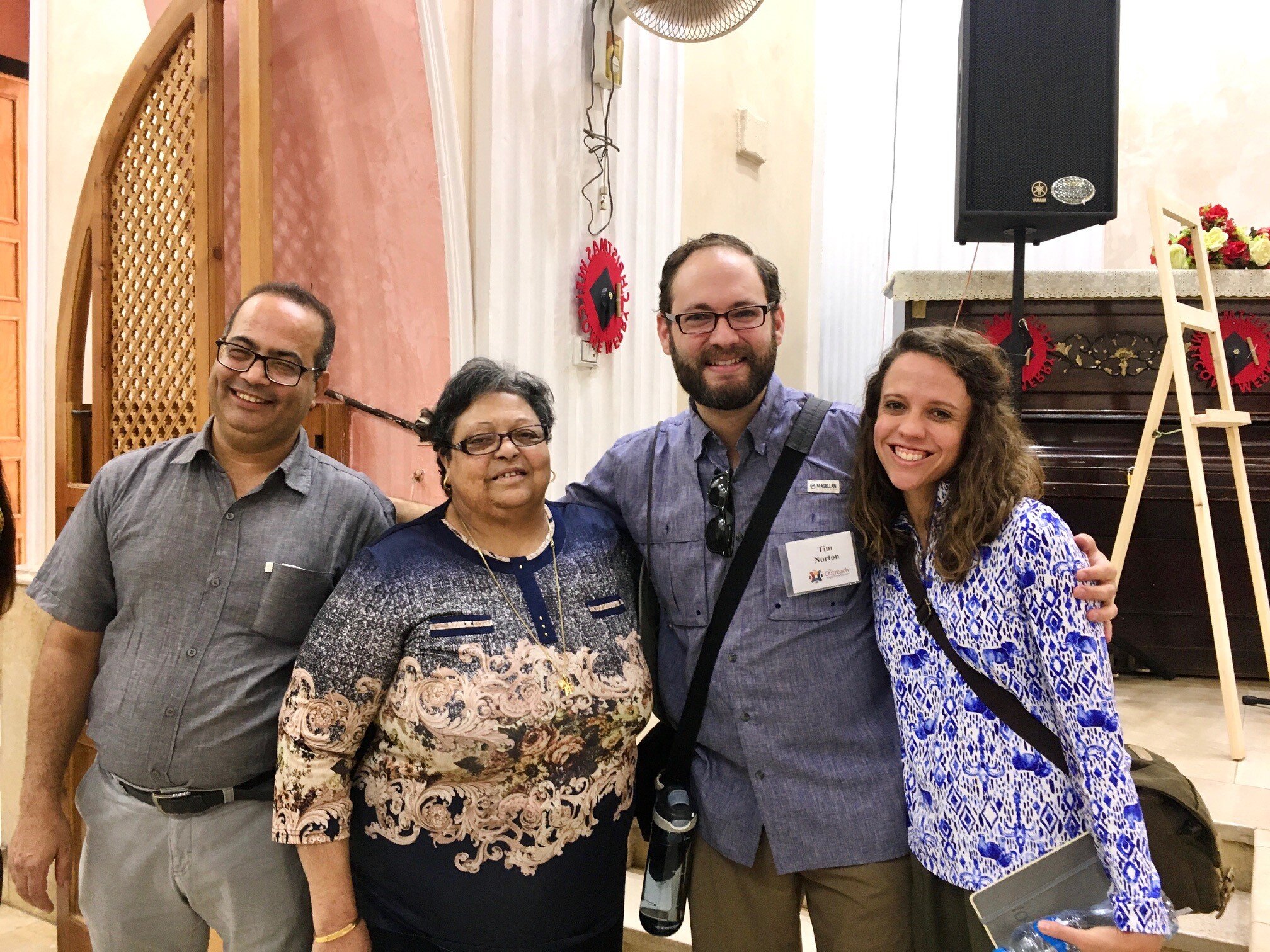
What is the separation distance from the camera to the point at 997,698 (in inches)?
53.1

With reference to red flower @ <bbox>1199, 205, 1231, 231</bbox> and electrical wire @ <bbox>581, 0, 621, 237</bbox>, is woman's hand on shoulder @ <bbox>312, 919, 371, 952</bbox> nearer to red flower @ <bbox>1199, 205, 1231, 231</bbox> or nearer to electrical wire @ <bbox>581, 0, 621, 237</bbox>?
electrical wire @ <bbox>581, 0, 621, 237</bbox>

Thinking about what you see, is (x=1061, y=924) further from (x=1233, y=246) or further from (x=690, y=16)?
(x=1233, y=246)

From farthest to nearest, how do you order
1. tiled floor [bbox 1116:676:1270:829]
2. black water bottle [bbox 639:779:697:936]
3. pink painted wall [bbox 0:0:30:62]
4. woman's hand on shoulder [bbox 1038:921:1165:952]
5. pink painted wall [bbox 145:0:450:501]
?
pink painted wall [bbox 0:0:30:62] < pink painted wall [bbox 145:0:450:501] < tiled floor [bbox 1116:676:1270:829] < black water bottle [bbox 639:779:697:936] < woman's hand on shoulder [bbox 1038:921:1165:952]

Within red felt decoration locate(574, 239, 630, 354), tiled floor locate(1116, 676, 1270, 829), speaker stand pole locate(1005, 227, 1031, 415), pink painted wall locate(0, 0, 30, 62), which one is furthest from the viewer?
pink painted wall locate(0, 0, 30, 62)

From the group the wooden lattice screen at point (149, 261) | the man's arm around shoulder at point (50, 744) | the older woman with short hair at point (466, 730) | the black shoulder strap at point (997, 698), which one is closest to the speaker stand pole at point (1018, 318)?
the black shoulder strap at point (997, 698)

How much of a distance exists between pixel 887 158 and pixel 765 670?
5222 mm

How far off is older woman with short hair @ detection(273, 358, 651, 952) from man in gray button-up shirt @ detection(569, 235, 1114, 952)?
0.17 metres

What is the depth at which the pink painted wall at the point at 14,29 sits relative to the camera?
5686 millimetres

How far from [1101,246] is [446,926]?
5644mm

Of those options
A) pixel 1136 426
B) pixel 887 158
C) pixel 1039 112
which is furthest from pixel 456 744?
pixel 887 158

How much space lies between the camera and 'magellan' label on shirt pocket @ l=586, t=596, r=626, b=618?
156cm

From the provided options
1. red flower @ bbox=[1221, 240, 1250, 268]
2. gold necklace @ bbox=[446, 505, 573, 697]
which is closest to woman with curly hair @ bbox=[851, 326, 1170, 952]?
gold necklace @ bbox=[446, 505, 573, 697]

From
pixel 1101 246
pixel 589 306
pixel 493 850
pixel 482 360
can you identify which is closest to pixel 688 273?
pixel 482 360

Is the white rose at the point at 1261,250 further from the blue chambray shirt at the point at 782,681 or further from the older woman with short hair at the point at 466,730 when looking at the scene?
the older woman with short hair at the point at 466,730
